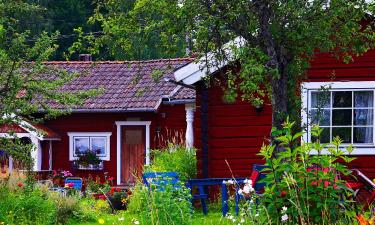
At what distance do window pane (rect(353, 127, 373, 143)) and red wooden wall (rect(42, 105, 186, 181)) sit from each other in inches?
378

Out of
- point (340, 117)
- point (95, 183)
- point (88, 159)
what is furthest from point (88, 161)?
point (340, 117)

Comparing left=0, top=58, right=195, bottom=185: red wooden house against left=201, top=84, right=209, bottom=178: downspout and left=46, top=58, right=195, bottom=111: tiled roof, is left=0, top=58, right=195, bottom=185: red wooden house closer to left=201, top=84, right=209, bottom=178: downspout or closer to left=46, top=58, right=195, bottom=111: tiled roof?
left=46, top=58, right=195, bottom=111: tiled roof

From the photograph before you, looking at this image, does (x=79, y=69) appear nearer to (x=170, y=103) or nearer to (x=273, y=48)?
(x=170, y=103)

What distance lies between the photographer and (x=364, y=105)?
15398mm

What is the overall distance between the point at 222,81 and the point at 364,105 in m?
2.60

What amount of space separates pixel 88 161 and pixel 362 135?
37.7 feet

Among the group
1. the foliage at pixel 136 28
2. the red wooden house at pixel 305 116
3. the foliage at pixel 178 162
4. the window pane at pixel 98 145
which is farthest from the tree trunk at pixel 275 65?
the window pane at pixel 98 145

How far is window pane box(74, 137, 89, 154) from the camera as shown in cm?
2570

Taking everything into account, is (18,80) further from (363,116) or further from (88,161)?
(88,161)

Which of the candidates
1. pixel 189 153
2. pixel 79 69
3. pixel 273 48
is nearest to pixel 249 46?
pixel 273 48

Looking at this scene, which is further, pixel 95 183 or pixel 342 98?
pixel 95 183

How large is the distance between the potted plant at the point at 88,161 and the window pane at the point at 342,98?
36.7ft

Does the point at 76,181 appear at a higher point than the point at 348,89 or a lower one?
lower

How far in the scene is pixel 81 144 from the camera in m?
25.9
